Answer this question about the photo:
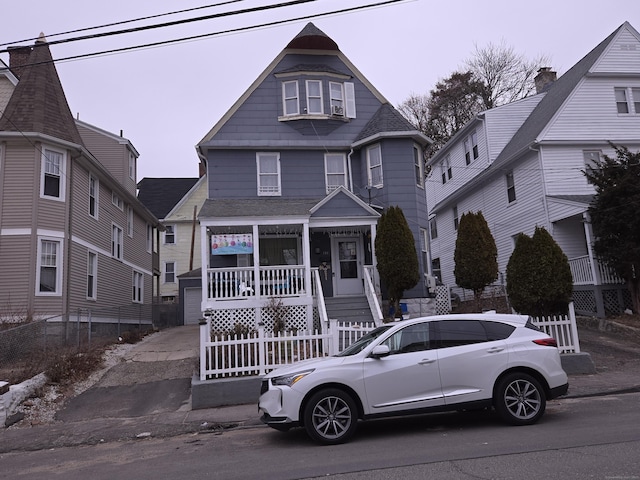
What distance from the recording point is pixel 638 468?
5129mm

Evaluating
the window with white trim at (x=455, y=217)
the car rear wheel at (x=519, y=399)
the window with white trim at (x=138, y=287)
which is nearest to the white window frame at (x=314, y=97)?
the window with white trim at (x=455, y=217)

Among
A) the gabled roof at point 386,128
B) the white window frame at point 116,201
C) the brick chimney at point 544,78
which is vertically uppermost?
the brick chimney at point 544,78

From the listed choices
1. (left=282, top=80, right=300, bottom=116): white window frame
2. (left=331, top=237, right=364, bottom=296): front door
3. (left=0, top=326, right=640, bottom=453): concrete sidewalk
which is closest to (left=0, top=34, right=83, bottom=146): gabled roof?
(left=282, top=80, right=300, bottom=116): white window frame

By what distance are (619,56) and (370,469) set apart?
21704 millimetres

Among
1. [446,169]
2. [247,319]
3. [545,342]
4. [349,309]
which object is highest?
[446,169]

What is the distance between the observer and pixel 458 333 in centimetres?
758

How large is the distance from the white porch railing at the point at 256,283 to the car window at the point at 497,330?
8430 millimetres

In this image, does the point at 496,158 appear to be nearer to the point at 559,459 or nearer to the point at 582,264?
the point at 582,264

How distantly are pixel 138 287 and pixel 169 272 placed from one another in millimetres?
9734

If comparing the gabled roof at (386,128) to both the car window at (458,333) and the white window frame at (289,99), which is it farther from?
the car window at (458,333)

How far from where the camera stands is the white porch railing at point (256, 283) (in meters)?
15.3

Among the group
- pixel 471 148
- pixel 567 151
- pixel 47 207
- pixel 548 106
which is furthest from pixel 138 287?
pixel 548 106

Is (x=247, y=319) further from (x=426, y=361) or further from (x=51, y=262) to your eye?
(x=426, y=361)

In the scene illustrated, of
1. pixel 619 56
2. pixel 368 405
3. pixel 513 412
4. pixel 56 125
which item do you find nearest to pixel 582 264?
pixel 619 56
